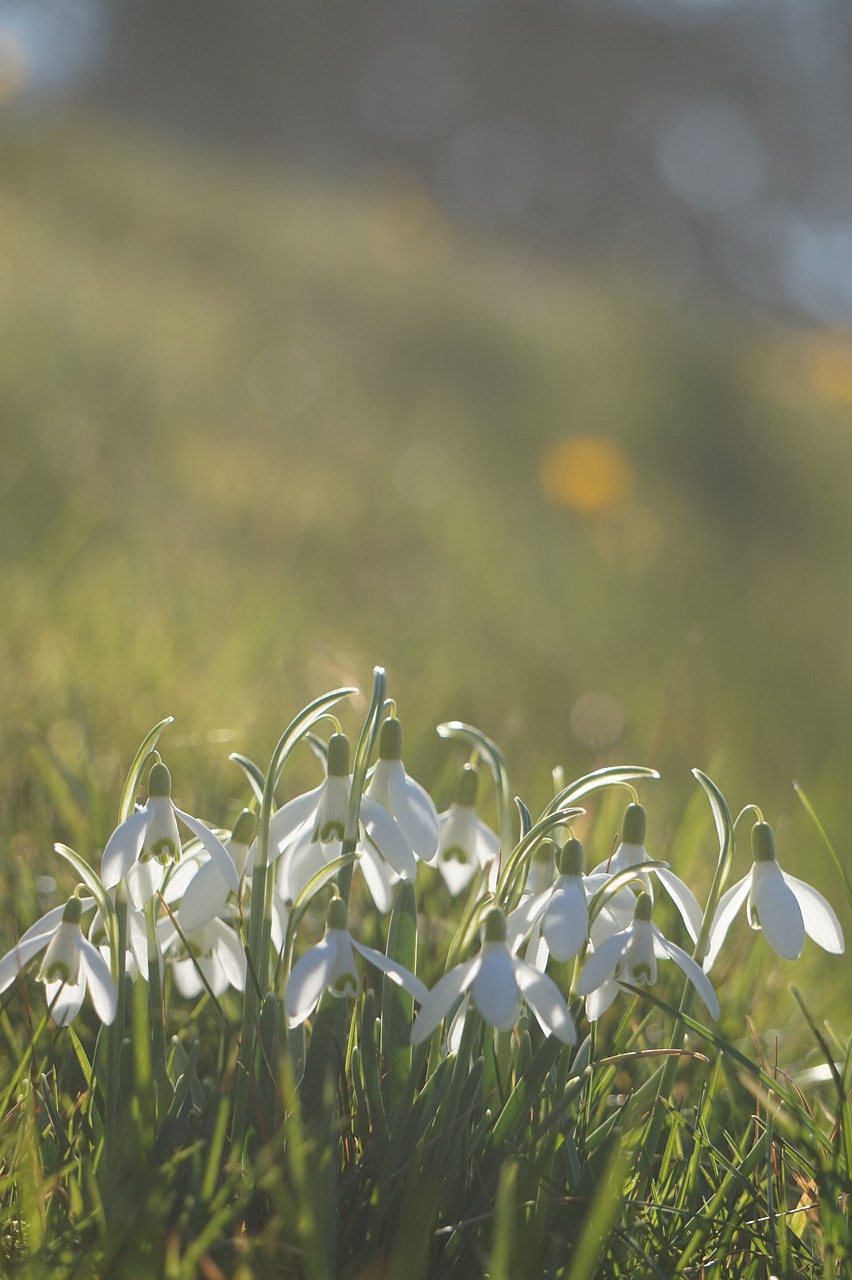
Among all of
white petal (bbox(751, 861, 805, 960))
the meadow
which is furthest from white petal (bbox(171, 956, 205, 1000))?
white petal (bbox(751, 861, 805, 960))

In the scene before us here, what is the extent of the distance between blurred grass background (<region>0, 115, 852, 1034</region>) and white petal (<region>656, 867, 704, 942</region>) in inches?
19.1

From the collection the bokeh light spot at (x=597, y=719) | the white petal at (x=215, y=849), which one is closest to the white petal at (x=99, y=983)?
the white petal at (x=215, y=849)

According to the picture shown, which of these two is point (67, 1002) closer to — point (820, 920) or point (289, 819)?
point (289, 819)

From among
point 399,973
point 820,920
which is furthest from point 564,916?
point 820,920

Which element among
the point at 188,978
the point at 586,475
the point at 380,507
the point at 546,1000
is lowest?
the point at 380,507

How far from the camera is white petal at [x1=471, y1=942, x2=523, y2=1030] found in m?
0.71

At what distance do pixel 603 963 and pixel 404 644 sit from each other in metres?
2.02

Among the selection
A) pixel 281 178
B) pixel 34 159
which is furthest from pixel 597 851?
pixel 281 178

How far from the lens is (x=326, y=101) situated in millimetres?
15695

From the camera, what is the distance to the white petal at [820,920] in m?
0.86

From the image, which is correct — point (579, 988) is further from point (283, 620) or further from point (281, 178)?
point (281, 178)

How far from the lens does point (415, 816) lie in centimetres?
84

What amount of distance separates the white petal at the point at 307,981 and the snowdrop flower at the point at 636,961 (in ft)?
0.57

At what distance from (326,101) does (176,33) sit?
2.16 meters
